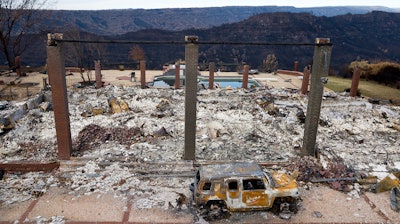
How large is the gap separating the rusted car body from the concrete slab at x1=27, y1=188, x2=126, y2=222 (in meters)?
2.32

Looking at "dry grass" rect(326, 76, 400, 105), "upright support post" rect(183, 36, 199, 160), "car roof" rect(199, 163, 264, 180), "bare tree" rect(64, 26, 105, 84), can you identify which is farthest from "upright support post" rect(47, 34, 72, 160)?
"dry grass" rect(326, 76, 400, 105)

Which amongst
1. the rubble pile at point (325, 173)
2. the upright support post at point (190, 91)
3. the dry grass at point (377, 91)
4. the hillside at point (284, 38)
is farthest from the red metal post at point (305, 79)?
the hillside at point (284, 38)

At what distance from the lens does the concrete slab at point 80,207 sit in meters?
8.38

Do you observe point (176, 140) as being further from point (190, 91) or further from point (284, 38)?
point (284, 38)

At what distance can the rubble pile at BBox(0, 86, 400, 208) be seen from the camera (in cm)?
1005

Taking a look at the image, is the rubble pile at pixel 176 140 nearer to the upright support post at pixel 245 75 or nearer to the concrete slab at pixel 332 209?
the concrete slab at pixel 332 209

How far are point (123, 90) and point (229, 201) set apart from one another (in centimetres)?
1547

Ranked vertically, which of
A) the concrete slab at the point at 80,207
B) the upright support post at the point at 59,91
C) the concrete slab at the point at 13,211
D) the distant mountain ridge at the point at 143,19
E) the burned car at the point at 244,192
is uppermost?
the distant mountain ridge at the point at 143,19

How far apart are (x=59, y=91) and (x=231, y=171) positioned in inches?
244

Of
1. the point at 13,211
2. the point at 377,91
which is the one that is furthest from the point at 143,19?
the point at 13,211

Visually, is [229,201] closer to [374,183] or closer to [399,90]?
[374,183]

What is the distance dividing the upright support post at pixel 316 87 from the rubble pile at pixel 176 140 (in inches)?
26.9

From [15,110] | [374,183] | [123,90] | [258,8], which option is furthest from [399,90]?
[258,8]

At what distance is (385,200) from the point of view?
30.8 ft
